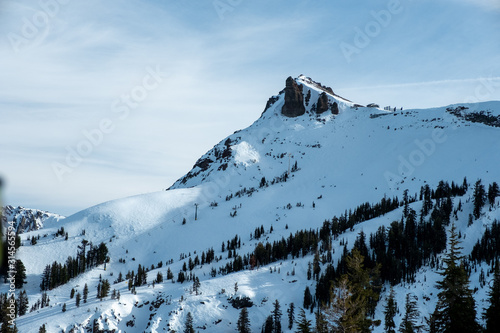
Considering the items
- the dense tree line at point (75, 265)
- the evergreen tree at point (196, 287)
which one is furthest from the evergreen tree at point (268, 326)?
the dense tree line at point (75, 265)

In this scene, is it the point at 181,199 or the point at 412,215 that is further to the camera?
the point at 181,199

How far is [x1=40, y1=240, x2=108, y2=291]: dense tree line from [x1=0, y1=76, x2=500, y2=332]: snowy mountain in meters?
2.36

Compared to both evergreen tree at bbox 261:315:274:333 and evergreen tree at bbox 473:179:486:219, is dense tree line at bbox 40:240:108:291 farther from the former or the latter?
evergreen tree at bbox 473:179:486:219

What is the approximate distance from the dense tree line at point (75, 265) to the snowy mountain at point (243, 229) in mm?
2356

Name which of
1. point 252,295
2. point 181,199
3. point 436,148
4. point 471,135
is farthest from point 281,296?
point 471,135

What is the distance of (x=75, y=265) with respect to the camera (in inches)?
4102

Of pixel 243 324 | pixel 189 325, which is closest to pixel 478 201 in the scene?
pixel 243 324

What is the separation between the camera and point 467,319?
2839 centimetres

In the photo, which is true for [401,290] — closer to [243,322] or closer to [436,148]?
[243,322]

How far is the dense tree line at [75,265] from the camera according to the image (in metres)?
97.2

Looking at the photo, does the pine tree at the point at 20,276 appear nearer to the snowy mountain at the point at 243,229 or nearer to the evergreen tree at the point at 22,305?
the snowy mountain at the point at 243,229

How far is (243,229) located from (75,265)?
54.1 metres

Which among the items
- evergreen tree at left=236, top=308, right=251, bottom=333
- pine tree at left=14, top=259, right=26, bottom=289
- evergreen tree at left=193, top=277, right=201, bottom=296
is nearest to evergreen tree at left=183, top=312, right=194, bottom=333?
evergreen tree at left=193, top=277, right=201, bottom=296

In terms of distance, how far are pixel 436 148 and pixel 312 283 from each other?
11202 cm
